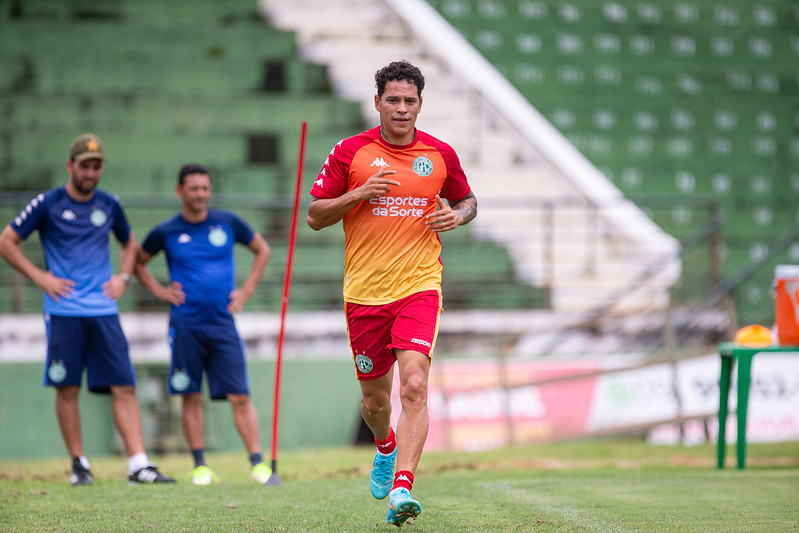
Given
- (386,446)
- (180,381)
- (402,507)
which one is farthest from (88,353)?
(402,507)

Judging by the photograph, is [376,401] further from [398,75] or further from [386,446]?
[398,75]

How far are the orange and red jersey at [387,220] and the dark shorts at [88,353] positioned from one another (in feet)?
7.97

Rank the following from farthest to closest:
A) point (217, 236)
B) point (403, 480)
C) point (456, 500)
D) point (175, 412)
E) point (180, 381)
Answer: point (175, 412) < point (217, 236) < point (180, 381) < point (456, 500) < point (403, 480)

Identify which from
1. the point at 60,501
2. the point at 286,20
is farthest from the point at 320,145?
the point at 60,501

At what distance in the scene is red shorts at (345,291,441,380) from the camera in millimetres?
4809

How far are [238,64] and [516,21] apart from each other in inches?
172

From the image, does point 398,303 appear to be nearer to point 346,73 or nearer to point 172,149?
point 172,149

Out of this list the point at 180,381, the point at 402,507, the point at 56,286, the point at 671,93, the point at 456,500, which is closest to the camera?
the point at 402,507

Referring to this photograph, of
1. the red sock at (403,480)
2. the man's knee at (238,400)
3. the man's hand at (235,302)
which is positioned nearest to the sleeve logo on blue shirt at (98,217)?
the man's hand at (235,302)

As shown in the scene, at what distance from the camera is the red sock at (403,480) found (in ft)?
14.5

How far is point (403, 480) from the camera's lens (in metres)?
4.44

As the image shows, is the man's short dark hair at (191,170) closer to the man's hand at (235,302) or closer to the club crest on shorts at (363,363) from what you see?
the man's hand at (235,302)

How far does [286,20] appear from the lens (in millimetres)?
15734

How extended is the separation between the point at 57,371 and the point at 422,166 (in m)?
3.04
